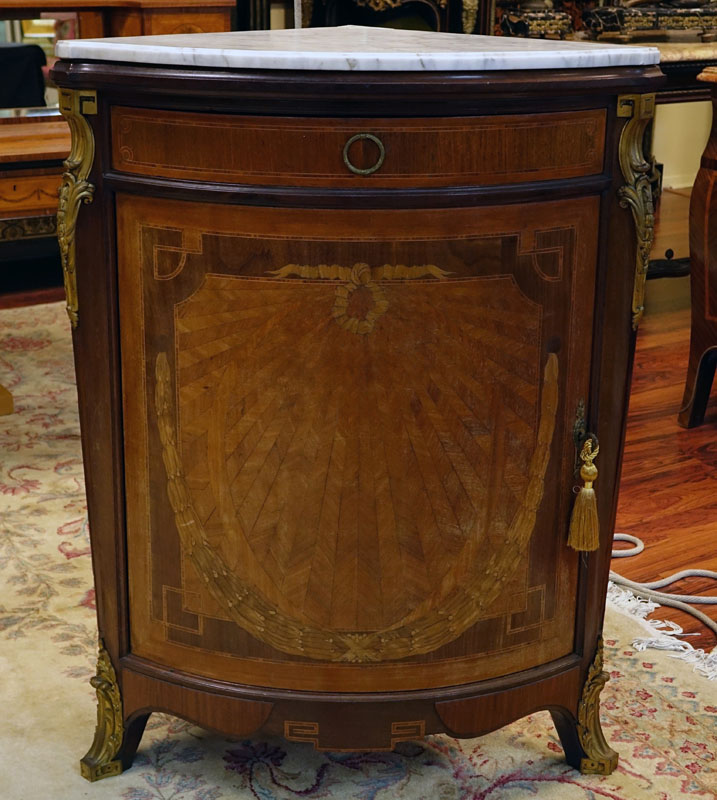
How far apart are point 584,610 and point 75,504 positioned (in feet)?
4.94

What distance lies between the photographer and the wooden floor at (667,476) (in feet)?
8.68

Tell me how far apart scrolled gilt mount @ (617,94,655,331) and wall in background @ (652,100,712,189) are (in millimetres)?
5677

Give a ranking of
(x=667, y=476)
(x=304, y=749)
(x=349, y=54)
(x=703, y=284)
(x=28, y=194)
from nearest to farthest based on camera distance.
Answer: (x=349, y=54) < (x=304, y=749) < (x=667, y=476) < (x=703, y=284) < (x=28, y=194)

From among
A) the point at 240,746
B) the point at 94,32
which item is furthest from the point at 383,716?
the point at 94,32

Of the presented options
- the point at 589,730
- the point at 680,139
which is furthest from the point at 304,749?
the point at 680,139

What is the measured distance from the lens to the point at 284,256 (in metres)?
1.53

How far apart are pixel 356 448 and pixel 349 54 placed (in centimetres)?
52

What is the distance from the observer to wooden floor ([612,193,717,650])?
2.64 m

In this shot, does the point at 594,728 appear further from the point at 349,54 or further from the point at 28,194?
the point at 28,194

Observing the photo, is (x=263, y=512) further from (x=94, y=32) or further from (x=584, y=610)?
(x=94, y=32)

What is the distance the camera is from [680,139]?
7.18m

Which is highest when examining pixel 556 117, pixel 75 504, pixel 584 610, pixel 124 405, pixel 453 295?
pixel 556 117

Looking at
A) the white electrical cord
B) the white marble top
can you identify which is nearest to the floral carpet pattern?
the white electrical cord

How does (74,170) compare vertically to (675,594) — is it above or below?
above
